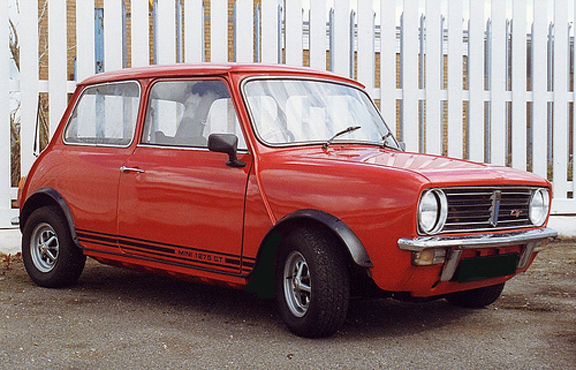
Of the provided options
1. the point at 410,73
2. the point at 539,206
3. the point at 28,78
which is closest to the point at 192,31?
the point at 28,78

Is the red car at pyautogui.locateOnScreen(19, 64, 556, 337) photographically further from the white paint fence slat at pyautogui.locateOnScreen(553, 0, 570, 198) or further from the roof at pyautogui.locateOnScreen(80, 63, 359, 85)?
the white paint fence slat at pyautogui.locateOnScreen(553, 0, 570, 198)

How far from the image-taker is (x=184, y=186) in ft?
18.4

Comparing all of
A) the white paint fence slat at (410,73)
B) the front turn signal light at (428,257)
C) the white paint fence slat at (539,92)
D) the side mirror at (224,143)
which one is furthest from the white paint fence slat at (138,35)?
the front turn signal light at (428,257)

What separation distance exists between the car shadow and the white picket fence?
98.4 inches

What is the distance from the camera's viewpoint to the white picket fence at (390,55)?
8734 millimetres

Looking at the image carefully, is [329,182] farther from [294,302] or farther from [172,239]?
[172,239]

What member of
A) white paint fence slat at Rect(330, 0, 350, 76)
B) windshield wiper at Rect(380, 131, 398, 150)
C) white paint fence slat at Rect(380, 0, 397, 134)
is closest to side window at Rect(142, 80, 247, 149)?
windshield wiper at Rect(380, 131, 398, 150)

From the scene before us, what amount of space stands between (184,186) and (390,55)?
179 inches

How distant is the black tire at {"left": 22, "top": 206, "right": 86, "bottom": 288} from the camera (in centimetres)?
654

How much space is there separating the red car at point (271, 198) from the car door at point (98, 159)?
0.01m

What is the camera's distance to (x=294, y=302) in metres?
5.06

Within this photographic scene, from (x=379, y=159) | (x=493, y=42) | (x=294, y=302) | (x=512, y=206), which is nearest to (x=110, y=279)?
(x=294, y=302)

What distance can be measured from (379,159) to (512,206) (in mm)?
881

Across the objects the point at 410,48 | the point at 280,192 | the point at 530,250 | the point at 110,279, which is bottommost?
the point at 110,279
